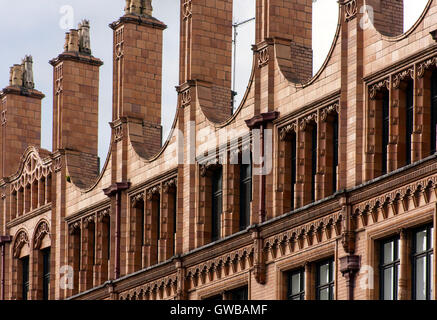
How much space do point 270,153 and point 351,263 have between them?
6820mm

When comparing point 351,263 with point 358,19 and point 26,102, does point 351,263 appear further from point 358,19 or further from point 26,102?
point 26,102

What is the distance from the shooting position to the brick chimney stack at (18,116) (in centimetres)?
7644

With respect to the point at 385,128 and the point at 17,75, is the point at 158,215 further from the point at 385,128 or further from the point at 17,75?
the point at 17,75

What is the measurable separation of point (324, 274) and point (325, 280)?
20cm

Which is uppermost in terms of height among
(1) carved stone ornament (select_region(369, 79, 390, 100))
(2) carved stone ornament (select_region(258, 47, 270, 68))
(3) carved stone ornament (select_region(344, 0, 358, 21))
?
(3) carved stone ornament (select_region(344, 0, 358, 21))

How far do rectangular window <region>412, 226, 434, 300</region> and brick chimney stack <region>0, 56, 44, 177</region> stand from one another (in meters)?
30.4

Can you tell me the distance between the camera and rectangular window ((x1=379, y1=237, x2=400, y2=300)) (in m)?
50.3

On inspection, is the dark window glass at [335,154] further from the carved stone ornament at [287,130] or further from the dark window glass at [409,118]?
the dark window glass at [409,118]

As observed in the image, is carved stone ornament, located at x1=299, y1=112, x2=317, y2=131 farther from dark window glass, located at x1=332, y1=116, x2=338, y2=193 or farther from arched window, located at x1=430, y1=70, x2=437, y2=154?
arched window, located at x1=430, y1=70, x2=437, y2=154

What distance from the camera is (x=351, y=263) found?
51375mm

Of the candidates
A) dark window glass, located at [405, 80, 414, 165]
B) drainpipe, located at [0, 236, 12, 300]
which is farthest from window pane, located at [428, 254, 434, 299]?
drainpipe, located at [0, 236, 12, 300]

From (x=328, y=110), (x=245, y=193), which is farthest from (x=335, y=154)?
(x=245, y=193)

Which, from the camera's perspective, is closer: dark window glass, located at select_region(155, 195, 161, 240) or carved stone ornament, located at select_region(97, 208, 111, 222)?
dark window glass, located at select_region(155, 195, 161, 240)

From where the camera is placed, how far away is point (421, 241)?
49.4 metres
